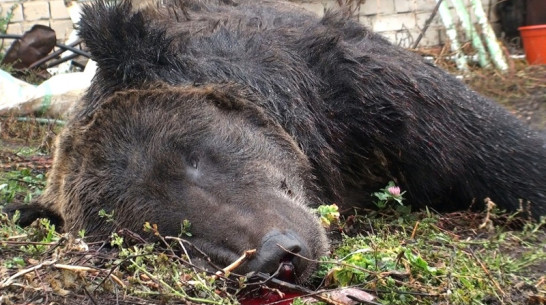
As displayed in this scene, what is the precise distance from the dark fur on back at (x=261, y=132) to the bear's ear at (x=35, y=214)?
0.05 m

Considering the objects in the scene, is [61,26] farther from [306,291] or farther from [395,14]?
[306,291]

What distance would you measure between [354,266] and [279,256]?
0.28 m

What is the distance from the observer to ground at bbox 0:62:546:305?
9.69 ft

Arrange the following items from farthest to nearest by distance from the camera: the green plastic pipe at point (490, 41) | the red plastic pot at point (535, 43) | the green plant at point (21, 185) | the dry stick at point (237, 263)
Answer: the red plastic pot at point (535, 43) < the green plastic pipe at point (490, 41) < the green plant at point (21, 185) < the dry stick at point (237, 263)

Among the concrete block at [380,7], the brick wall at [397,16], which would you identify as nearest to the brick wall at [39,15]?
the brick wall at [397,16]

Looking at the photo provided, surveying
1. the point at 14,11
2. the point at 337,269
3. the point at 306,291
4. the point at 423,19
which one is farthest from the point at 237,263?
the point at 14,11

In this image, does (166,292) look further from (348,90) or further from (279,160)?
(348,90)

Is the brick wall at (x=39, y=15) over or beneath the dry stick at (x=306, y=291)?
over

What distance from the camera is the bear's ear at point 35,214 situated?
4699 mm

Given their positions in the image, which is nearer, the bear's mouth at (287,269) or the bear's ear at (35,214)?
the bear's mouth at (287,269)

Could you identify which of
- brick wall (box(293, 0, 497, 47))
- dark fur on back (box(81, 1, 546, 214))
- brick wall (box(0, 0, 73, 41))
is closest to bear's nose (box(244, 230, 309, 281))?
dark fur on back (box(81, 1, 546, 214))

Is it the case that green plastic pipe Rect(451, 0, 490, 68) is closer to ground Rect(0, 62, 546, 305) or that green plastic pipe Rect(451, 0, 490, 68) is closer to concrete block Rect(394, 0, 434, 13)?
concrete block Rect(394, 0, 434, 13)

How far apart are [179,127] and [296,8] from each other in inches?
72.3

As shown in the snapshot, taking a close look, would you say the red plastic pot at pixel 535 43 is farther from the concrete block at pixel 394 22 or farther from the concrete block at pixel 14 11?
the concrete block at pixel 14 11
